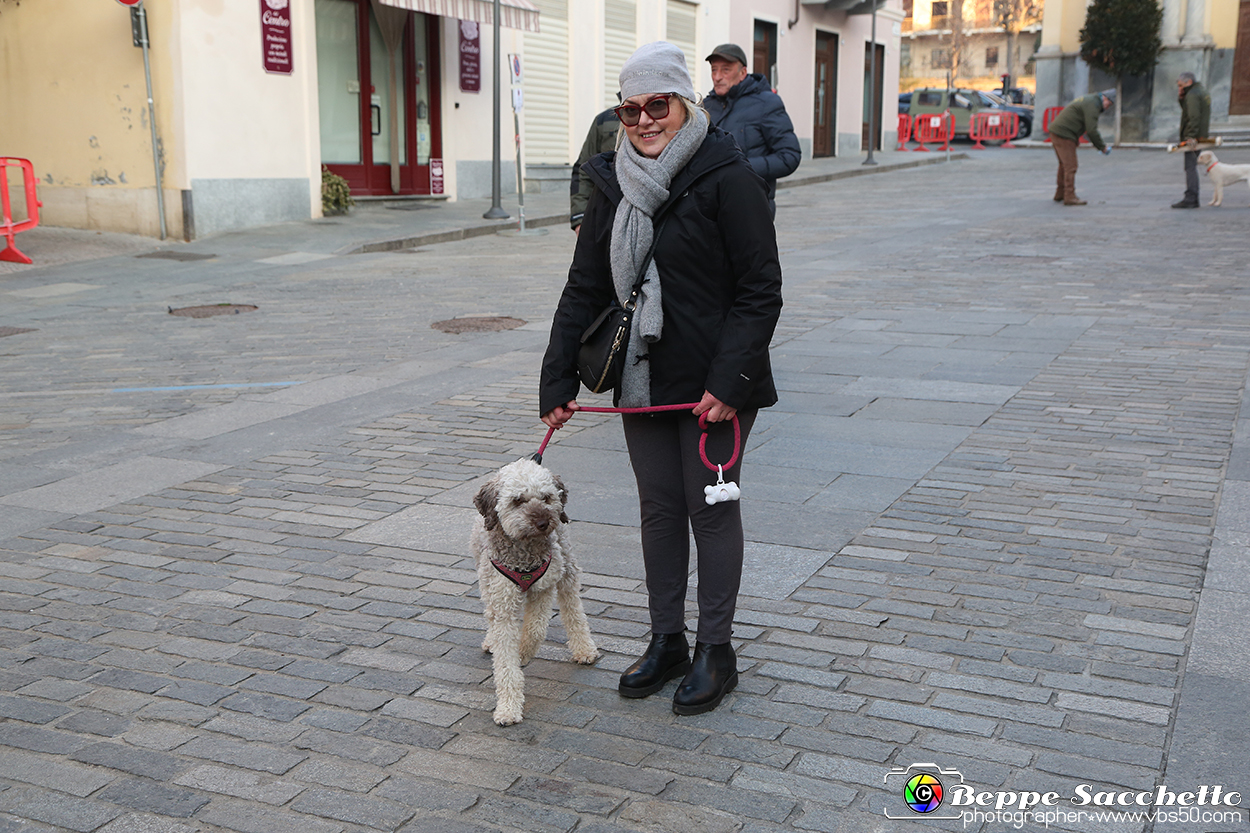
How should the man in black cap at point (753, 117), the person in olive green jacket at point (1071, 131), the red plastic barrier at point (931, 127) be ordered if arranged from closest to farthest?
the man in black cap at point (753, 117) < the person in olive green jacket at point (1071, 131) < the red plastic barrier at point (931, 127)

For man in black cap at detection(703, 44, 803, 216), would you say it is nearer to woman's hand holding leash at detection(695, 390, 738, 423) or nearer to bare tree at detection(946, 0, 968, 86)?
woman's hand holding leash at detection(695, 390, 738, 423)

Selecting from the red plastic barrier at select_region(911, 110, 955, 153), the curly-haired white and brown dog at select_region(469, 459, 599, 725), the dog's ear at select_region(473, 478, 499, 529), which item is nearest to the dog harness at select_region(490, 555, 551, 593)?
the curly-haired white and brown dog at select_region(469, 459, 599, 725)

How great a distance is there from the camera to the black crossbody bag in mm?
3551

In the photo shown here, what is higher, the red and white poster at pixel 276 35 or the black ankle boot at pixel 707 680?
the red and white poster at pixel 276 35

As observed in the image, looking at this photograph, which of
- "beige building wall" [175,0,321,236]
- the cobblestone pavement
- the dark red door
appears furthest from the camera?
the dark red door

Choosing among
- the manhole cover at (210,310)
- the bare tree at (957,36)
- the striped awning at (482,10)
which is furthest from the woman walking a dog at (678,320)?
the bare tree at (957,36)

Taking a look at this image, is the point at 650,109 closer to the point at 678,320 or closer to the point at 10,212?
the point at 678,320

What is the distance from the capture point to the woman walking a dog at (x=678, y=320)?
3.46m

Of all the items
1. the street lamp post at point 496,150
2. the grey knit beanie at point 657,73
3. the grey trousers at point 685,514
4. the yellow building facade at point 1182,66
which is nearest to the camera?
the grey knit beanie at point 657,73

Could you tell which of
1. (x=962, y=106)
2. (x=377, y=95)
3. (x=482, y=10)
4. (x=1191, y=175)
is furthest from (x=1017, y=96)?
(x=377, y=95)

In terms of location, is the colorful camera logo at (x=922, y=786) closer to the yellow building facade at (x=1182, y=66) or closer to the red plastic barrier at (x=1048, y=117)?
the yellow building facade at (x=1182, y=66)

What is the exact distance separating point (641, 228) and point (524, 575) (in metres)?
1.09

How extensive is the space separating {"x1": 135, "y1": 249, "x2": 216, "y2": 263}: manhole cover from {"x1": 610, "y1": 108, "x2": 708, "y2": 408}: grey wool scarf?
1265 centimetres

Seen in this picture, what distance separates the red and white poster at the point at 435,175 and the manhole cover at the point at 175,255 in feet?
21.4
